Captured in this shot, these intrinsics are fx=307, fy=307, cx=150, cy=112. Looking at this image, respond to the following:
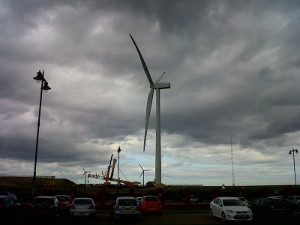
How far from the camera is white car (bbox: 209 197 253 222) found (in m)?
18.0

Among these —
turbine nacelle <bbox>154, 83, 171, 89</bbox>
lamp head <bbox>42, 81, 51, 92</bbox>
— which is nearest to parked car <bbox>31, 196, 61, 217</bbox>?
lamp head <bbox>42, 81, 51, 92</bbox>

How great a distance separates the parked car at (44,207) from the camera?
19516mm

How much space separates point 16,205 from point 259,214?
15.7 m

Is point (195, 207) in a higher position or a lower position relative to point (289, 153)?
lower

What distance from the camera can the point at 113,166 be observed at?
11181 cm

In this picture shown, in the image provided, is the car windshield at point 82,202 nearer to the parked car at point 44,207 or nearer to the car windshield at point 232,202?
the parked car at point 44,207

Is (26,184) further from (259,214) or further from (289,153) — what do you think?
(259,214)

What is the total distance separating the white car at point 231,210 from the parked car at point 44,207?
10.7 metres

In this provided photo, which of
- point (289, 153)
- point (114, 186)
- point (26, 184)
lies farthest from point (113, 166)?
point (289, 153)

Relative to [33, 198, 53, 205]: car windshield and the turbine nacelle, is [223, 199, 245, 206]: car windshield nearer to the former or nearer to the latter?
[33, 198, 53, 205]: car windshield

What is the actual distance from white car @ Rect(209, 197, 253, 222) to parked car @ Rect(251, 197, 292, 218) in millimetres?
1633

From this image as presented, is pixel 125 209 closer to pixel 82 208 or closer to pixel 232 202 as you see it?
pixel 82 208

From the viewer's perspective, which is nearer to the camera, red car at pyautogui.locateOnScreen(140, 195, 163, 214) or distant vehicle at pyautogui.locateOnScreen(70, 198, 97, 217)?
distant vehicle at pyautogui.locateOnScreen(70, 198, 97, 217)

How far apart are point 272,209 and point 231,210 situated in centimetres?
315
